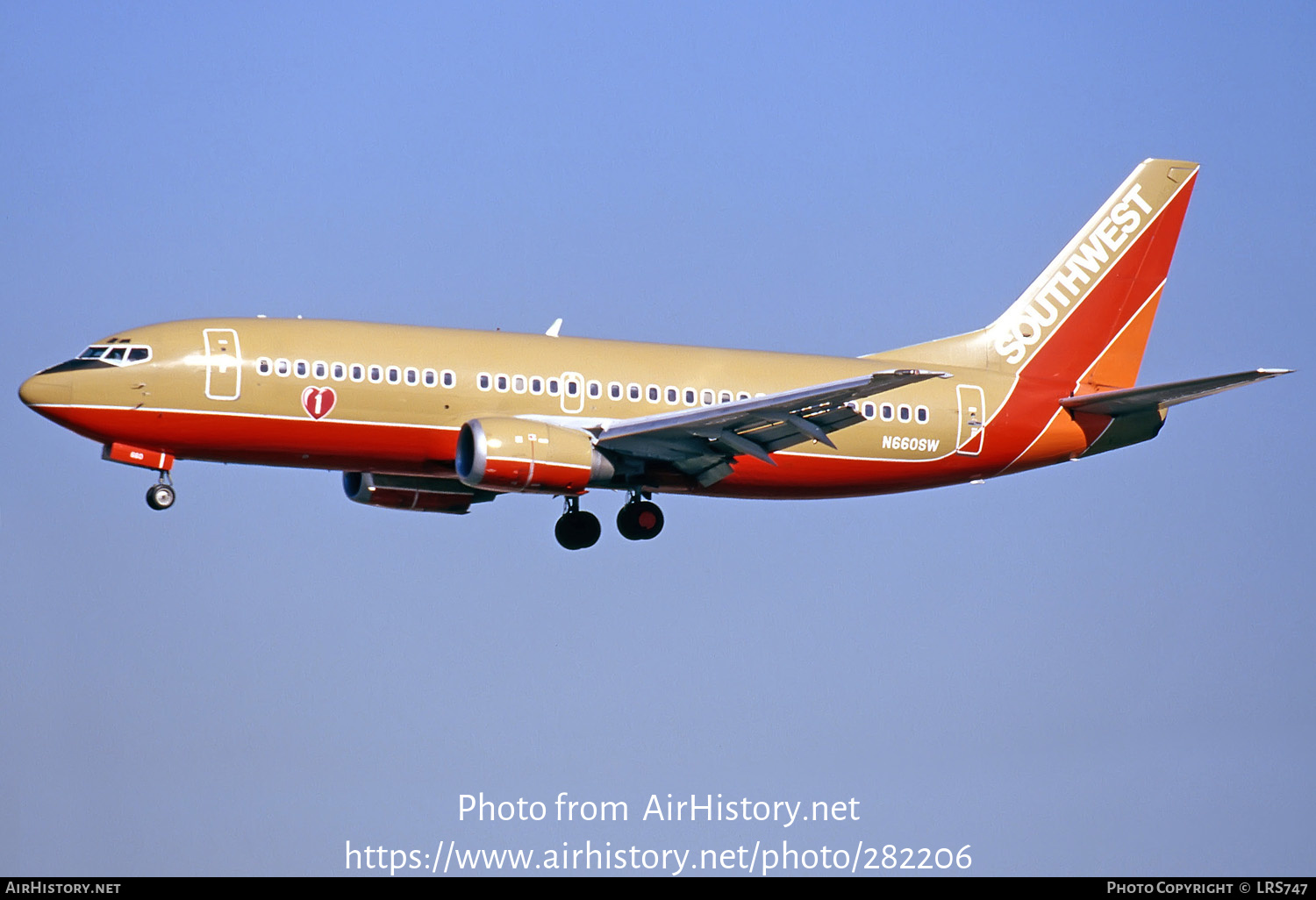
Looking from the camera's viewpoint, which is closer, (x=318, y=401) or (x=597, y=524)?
(x=318, y=401)

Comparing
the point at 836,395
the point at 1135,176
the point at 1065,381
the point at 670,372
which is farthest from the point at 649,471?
the point at 1135,176

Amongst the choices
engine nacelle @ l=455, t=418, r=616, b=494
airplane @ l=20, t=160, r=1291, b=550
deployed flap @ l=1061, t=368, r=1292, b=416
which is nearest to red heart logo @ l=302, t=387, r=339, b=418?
airplane @ l=20, t=160, r=1291, b=550

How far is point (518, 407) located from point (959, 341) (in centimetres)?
1371

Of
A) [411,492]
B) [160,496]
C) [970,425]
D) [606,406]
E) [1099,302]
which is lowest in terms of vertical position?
[160,496]

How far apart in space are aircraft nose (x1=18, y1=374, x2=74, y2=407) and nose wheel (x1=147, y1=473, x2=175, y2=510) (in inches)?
108

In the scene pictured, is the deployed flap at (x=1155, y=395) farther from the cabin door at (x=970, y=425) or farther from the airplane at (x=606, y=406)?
the cabin door at (x=970, y=425)

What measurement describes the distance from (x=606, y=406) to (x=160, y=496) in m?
10.6

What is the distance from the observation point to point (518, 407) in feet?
153

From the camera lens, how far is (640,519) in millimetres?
49031

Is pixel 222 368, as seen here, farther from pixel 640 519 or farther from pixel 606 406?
pixel 640 519

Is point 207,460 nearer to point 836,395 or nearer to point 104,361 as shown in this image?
point 104,361

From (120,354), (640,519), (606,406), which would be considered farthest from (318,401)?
(640,519)

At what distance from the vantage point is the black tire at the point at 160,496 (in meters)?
45.2

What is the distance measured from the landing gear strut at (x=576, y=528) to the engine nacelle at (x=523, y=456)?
4.18m
